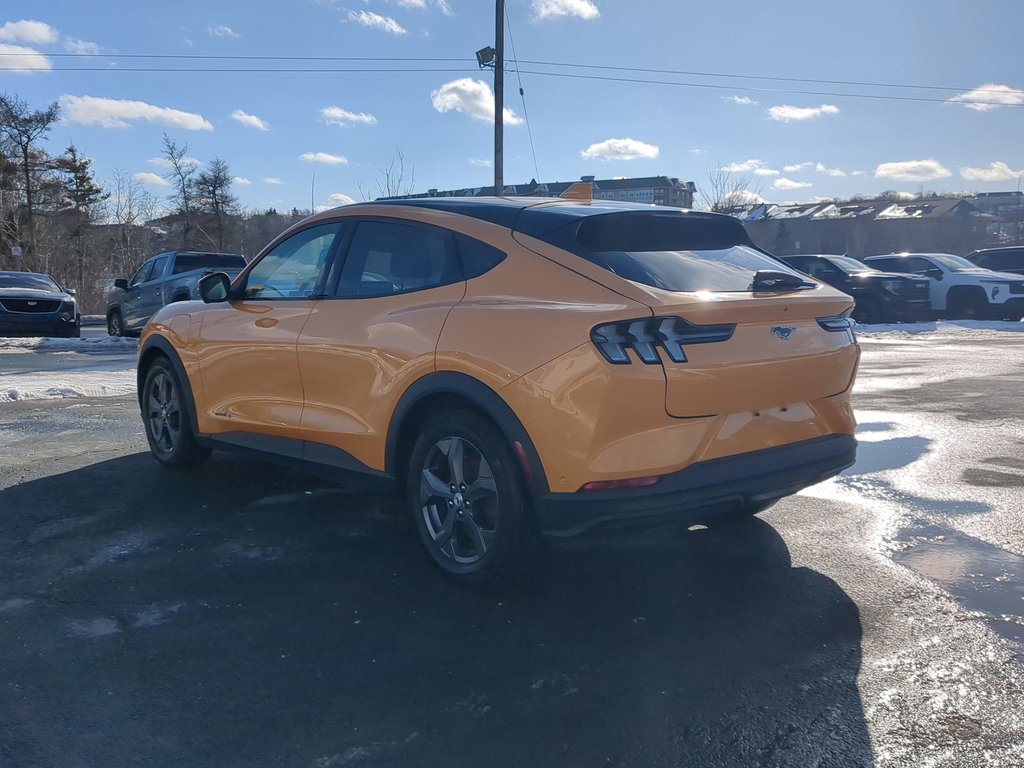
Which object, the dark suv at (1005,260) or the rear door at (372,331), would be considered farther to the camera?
the dark suv at (1005,260)

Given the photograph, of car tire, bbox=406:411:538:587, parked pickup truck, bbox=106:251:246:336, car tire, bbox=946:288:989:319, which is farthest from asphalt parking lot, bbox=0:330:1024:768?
car tire, bbox=946:288:989:319

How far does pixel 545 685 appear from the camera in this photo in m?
2.95

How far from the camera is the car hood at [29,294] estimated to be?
1708 cm

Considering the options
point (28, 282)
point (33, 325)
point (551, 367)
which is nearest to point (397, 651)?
point (551, 367)

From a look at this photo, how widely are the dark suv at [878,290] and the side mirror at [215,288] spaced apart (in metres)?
16.7

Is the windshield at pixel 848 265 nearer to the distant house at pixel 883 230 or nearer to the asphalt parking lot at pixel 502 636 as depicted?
the asphalt parking lot at pixel 502 636

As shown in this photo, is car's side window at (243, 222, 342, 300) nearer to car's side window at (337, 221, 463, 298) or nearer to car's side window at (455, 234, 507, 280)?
car's side window at (337, 221, 463, 298)

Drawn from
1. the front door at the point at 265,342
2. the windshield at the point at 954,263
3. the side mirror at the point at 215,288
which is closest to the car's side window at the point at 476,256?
the front door at the point at 265,342

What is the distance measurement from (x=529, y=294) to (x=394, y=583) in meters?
1.41

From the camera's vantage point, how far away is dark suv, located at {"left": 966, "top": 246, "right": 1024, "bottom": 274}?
23844 mm

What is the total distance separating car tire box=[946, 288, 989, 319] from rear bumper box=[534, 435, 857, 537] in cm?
2001

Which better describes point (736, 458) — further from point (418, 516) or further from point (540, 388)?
point (418, 516)

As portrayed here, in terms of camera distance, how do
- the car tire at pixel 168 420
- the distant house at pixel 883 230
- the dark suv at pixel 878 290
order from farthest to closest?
the distant house at pixel 883 230 → the dark suv at pixel 878 290 → the car tire at pixel 168 420

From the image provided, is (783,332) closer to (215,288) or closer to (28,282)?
(215,288)
